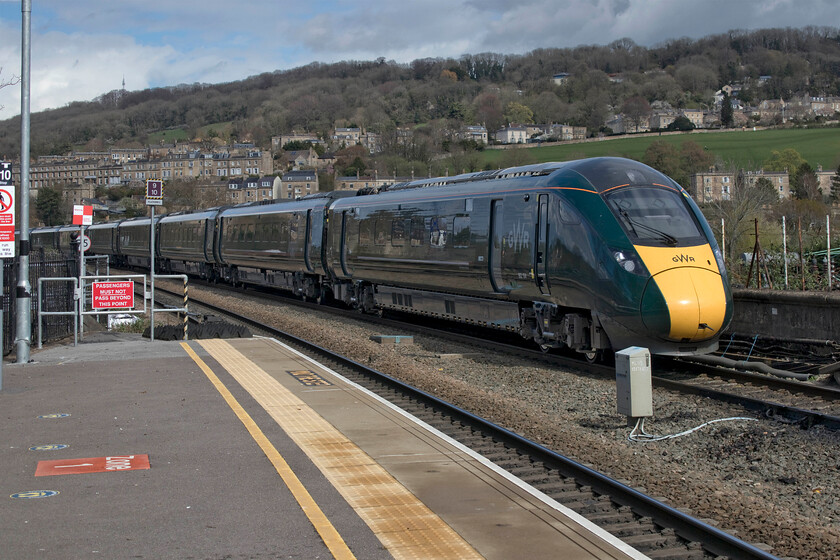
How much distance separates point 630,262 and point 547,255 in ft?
6.56

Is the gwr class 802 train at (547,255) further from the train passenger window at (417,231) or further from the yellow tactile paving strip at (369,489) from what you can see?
the yellow tactile paving strip at (369,489)

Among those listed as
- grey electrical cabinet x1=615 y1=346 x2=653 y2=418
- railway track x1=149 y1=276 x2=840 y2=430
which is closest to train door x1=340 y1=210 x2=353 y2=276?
railway track x1=149 y1=276 x2=840 y2=430

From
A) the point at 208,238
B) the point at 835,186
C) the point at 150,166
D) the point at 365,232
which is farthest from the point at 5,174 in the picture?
the point at 150,166

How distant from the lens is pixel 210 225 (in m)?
38.3

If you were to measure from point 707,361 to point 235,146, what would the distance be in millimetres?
189260

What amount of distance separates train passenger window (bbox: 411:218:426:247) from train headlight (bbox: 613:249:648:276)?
7159mm

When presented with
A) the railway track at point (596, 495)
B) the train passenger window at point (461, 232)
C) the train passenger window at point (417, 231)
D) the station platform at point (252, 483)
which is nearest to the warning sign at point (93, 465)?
the station platform at point (252, 483)

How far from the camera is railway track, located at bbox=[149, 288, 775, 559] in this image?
18.1 ft

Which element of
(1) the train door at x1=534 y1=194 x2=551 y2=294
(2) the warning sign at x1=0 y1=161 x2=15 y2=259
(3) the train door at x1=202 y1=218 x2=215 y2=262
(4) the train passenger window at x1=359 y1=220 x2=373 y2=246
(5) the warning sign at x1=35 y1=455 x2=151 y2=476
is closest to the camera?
(5) the warning sign at x1=35 y1=455 x2=151 y2=476

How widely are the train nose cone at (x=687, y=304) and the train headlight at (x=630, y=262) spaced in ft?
0.73

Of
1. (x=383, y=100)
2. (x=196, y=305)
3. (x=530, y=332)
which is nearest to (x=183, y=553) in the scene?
(x=530, y=332)

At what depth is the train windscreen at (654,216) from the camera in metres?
12.5

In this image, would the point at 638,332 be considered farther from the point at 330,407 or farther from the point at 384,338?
the point at 384,338

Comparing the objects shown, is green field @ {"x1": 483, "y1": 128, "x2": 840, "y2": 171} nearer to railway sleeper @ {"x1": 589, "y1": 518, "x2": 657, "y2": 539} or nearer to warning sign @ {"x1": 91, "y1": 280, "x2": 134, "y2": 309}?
warning sign @ {"x1": 91, "y1": 280, "x2": 134, "y2": 309}
